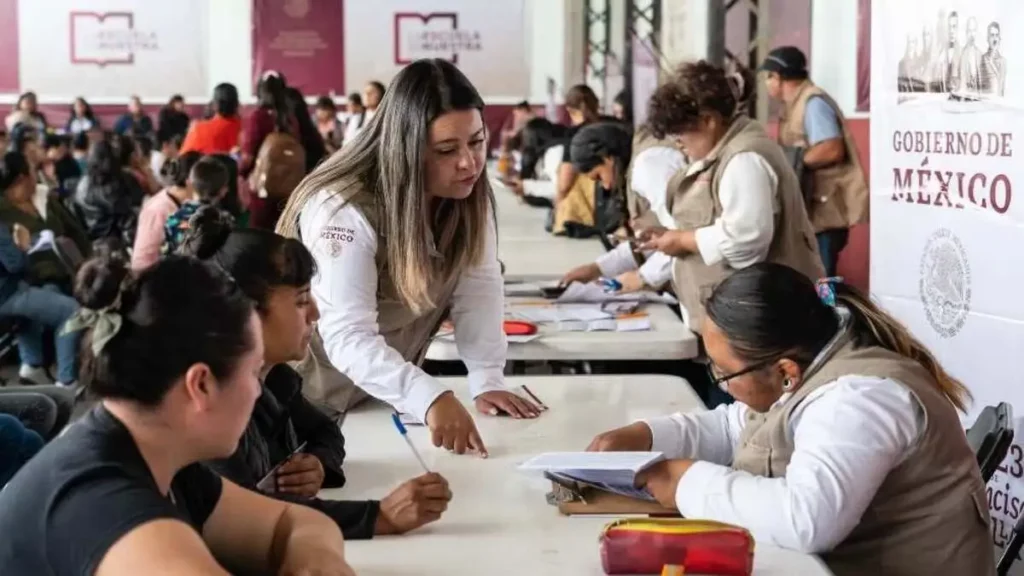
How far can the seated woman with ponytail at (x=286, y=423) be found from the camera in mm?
1675

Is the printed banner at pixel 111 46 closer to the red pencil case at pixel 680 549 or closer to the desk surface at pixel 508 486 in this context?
the desk surface at pixel 508 486

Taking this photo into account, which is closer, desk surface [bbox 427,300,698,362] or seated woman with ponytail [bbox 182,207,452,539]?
seated woman with ponytail [bbox 182,207,452,539]

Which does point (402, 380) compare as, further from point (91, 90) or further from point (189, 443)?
point (91, 90)

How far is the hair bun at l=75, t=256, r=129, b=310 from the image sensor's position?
126 cm

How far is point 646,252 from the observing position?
3.95m

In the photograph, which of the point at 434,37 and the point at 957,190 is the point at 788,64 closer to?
the point at 957,190

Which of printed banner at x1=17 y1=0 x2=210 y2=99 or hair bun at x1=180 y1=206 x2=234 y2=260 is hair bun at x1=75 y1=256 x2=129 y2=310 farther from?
printed banner at x1=17 y1=0 x2=210 y2=99

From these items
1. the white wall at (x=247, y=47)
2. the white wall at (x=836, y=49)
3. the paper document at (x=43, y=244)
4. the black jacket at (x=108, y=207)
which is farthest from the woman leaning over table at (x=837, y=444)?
the white wall at (x=247, y=47)

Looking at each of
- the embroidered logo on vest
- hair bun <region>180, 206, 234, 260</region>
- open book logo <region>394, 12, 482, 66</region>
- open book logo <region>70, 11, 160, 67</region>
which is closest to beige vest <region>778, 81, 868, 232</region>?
the embroidered logo on vest

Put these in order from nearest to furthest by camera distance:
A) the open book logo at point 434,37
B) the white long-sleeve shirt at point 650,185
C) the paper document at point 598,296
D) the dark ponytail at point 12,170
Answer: the paper document at point 598,296, the white long-sleeve shirt at point 650,185, the dark ponytail at point 12,170, the open book logo at point 434,37

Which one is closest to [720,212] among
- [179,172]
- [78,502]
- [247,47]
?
[78,502]

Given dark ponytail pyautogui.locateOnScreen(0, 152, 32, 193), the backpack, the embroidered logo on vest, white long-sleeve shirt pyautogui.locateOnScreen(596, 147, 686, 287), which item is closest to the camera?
the embroidered logo on vest

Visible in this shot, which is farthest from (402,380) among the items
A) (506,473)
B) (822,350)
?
(822,350)

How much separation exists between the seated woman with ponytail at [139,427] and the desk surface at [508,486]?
0.37m
